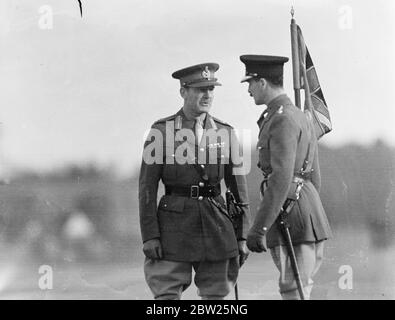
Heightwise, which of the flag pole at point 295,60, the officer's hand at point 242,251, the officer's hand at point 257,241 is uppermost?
the flag pole at point 295,60

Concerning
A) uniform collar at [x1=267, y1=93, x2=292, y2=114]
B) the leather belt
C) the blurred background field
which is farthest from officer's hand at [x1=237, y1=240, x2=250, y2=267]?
uniform collar at [x1=267, y1=93, x2=292, y2=114]

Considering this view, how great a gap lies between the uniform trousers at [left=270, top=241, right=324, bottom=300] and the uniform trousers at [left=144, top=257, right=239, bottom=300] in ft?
0.82

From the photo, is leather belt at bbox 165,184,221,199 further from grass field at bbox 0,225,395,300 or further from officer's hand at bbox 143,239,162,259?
grass field at bbox 0,225,395,300

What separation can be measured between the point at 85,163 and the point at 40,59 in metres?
0.67

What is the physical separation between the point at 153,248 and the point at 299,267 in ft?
2.75

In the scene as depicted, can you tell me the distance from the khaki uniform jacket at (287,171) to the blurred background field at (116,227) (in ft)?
0.29

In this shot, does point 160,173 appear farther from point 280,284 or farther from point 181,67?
point 280,284

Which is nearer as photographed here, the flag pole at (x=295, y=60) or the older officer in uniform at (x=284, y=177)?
the older officer in uniform at (x=284, y=177)

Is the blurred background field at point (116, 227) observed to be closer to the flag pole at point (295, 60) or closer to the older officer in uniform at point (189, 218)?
the older officer in uniform at point (189, 218)

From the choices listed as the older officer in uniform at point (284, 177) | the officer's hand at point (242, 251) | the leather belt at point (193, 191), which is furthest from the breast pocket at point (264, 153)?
the officer's hand at point (242, 251)

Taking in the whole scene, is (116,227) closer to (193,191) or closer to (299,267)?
(193,191)

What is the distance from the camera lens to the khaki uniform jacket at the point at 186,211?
416 cm
